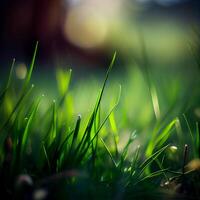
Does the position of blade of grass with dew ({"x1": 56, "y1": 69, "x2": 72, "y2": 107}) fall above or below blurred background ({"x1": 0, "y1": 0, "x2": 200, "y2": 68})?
above

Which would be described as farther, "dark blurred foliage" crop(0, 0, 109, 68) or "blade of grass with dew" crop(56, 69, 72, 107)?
"dark blurred foliage" crop(0, 0, 109, 68)

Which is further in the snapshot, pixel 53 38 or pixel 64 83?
pixel 53 38

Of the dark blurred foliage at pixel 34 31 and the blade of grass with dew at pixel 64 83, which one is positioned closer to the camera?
the blade of grass with dew at pixel 64 83

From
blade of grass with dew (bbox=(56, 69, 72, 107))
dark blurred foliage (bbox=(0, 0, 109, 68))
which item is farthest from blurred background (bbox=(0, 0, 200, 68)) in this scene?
blade of grass with dew (bbox=(56, 69, 72, 107))

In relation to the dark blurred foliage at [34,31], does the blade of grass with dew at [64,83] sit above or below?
above

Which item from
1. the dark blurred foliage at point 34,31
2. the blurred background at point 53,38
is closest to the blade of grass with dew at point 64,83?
the blurred background at point 53,38

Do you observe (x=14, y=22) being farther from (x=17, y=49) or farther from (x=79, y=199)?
(x=79, y=199)

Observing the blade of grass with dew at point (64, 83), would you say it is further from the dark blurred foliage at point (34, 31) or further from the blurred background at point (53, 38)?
the dark blurred foliage at point (34, 31)

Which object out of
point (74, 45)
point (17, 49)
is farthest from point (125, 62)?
point (17, 49)

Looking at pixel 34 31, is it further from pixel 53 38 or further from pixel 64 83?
pixel 64 83

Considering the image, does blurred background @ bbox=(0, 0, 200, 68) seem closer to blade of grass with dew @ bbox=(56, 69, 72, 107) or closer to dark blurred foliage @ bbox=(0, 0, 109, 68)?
dark blurred foliage @ bbox=(0, 0, 109, 68)

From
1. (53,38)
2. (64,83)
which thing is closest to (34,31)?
(53,38)
